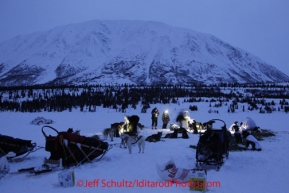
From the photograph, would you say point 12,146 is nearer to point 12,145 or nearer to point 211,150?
point 12,145

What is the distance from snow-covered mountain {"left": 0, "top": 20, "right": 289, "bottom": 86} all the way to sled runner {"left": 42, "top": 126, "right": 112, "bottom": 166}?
65346 millimetres

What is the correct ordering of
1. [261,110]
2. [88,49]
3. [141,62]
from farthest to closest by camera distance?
[88,49] → [141,62] → [261,110]

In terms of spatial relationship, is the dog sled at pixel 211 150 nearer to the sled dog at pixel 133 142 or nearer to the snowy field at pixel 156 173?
the snowy field at pixel 156 173

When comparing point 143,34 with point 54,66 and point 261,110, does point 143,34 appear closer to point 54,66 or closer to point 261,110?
point 54,66

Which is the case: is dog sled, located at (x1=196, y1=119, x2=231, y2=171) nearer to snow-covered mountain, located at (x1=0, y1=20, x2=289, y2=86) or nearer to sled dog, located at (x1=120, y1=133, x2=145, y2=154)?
sled dog, located at (x1=120, y1=133, x2=145, y2=154)

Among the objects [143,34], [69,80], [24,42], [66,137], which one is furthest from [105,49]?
[66,137]

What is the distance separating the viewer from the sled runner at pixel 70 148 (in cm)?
944

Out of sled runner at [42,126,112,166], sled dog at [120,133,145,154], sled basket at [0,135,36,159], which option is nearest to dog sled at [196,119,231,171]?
sled dog at [120,133,145,154]

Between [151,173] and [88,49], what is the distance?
10102cm

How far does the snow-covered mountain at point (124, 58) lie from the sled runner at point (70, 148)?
6535 centimetres

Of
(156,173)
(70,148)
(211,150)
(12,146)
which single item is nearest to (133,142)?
(70,148)

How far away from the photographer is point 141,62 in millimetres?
93562

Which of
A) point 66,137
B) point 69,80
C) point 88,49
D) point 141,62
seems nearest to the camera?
point 66,137

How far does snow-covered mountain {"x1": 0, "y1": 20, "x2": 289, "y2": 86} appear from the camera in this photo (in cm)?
8425
